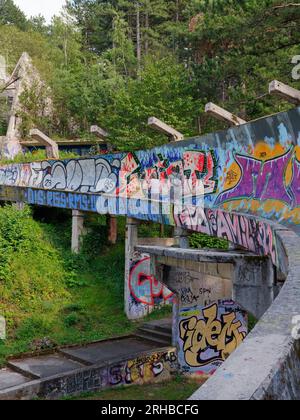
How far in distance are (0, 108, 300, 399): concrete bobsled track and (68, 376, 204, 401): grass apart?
194 inches

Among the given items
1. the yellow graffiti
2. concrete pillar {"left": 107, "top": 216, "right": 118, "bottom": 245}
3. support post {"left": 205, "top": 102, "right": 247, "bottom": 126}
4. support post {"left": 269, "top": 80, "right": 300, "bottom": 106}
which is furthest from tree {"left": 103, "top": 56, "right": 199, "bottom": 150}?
support post {"left": 269, "top": 80, "right": 300, "bottom": 106}

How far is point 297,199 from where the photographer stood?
11.6 meters

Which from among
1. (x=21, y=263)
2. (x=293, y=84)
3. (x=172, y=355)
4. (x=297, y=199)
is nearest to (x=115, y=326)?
(x=172, y=355)

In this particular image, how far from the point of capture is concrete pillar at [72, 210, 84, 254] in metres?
23.4

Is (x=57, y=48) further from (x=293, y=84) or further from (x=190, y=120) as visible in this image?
(x=293, y=84)

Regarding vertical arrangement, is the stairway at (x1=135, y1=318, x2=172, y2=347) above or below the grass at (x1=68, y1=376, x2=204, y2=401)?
above

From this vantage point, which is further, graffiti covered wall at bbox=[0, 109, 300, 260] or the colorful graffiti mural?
the colorful graffiti mural

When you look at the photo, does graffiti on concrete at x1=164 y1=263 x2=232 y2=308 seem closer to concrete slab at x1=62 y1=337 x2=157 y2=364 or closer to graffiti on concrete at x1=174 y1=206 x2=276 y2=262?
graffiti on concrete at x1=174 y1=206 x2=276 y2=262

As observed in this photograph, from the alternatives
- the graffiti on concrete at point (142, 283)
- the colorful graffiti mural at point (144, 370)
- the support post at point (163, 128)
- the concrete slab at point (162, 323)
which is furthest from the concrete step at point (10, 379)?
the support post at point (163, 128)

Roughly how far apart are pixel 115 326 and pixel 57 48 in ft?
122

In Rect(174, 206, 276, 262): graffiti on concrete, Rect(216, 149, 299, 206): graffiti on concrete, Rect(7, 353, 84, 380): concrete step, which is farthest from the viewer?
Rect(7, 353, 84, 380): concrete step

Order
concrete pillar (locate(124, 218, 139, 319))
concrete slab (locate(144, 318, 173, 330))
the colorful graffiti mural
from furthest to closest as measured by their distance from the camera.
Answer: concrete pillar (locate(124, 218, 139, 319))
concrete slab (locate(144, 318, 173, 330))
the colorful graffiti mural

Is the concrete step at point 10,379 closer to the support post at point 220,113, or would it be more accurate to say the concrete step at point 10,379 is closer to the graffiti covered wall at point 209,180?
the graffiti covered wall at point 209,180

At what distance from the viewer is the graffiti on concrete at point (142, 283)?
1970cm
